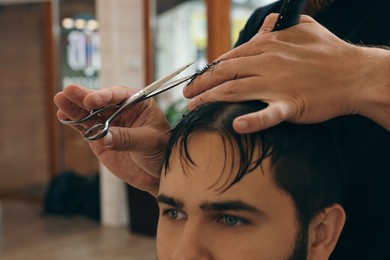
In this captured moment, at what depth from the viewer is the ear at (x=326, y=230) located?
1002 millimetres

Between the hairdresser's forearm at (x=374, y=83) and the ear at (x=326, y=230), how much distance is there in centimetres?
23

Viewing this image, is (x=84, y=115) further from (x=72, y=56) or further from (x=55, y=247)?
(x=72, y=56)

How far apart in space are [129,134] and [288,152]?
284 mm

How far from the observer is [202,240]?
0.94m

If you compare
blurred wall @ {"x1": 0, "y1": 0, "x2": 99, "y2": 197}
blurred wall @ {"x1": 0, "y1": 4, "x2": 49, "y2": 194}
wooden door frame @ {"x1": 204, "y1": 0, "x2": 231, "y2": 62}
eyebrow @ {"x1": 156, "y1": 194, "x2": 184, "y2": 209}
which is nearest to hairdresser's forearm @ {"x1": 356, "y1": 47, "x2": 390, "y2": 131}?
eyebrow @ {"x1": 156, "y1": 194, "x2": 184, "y2": 209}

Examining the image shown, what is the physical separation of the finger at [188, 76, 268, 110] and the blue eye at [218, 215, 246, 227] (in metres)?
0.20

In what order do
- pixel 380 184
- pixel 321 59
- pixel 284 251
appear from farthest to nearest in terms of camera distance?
1. pixel 380 184
2. pixel 284 251
3. pixel 321 59

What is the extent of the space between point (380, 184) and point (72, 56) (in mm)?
6173

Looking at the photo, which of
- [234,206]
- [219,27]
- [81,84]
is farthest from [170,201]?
[81,84]

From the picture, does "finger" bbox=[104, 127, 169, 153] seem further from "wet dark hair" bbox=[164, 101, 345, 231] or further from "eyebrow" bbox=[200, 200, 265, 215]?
"eyebrow" bbox=[200, 200, 265, 215]

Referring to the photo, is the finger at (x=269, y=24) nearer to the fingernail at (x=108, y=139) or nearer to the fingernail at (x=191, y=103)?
the fingernail at (x=191, y=103)

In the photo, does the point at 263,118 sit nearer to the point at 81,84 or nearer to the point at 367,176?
the point at 367,176

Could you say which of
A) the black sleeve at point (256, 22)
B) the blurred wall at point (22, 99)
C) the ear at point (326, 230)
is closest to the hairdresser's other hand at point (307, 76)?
the ear at point (326, 230)

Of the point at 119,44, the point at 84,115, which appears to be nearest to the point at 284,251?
the point at 84,115
